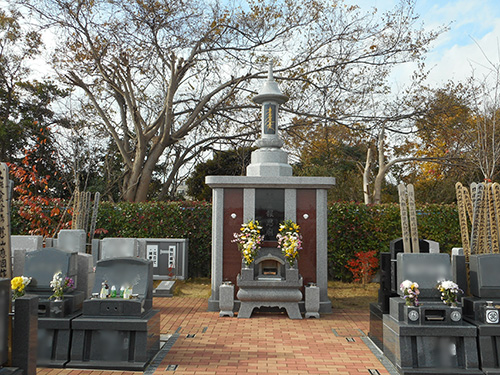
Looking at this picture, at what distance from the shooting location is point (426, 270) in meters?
5.43

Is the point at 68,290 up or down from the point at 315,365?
up

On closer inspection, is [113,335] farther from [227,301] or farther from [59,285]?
[227,301]

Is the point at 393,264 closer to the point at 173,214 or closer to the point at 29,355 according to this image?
the point at 29,355

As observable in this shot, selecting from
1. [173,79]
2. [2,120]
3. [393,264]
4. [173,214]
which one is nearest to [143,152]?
[173,79]

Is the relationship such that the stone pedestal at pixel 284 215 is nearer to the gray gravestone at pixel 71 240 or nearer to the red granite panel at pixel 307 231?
the red granite panel at pixel 307 231

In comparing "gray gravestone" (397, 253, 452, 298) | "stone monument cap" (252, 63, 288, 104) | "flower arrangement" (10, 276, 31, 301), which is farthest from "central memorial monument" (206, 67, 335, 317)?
"flower arrangement" (10, 276, 31, 301)

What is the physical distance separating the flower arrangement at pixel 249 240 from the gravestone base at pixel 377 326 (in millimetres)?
2374

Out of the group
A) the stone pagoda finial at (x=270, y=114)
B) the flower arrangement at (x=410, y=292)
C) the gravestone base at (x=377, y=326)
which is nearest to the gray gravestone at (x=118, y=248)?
the stone pagoda finial at (x=270, y=114)

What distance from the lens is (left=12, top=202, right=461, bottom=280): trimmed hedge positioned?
1163cm

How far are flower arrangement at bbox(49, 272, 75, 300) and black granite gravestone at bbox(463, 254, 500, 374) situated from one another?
4.97 m

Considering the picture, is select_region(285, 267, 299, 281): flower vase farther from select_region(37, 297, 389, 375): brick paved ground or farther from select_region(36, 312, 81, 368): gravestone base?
select_region(36, 312, 81, 368): gravestone base

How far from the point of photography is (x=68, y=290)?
18.7ft

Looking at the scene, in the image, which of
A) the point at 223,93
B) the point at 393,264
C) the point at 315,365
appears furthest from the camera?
the point at 223,93

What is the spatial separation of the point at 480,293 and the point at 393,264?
118cm
